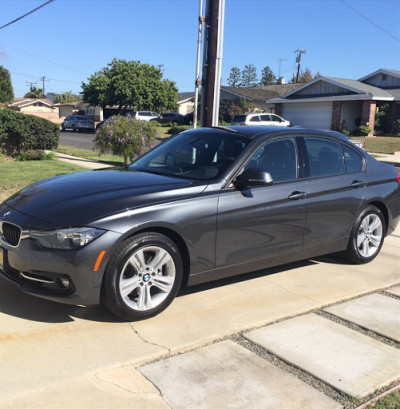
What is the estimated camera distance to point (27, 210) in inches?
147

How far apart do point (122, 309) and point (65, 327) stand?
0.47 meters

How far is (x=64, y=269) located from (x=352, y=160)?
11.8 ft

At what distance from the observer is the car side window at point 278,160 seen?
4496 millimetres

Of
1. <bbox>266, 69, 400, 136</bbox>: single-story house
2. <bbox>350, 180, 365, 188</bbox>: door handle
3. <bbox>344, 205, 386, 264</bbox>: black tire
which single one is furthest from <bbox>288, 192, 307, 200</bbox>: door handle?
<bbox>266, 69, 400, 136</bbox>: single-story house

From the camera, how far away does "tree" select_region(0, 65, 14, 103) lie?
7363cm

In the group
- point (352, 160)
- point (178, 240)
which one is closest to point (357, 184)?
point (352, 160)

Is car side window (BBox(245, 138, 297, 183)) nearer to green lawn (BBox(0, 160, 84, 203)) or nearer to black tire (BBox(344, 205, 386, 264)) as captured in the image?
black tire (BBox(344, 205, 386, 264))

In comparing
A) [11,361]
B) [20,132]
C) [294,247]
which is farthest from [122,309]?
[20,132]

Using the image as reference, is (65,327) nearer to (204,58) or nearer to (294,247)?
(294,247)

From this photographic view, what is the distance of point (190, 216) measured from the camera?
385cm

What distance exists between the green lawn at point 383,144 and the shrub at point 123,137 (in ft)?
57.3

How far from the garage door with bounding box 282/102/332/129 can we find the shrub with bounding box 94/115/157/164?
25634 millimetres

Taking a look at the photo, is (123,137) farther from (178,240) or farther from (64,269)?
(64,269)

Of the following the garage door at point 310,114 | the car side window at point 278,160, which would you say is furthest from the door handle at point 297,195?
the garage door at point 310,114
